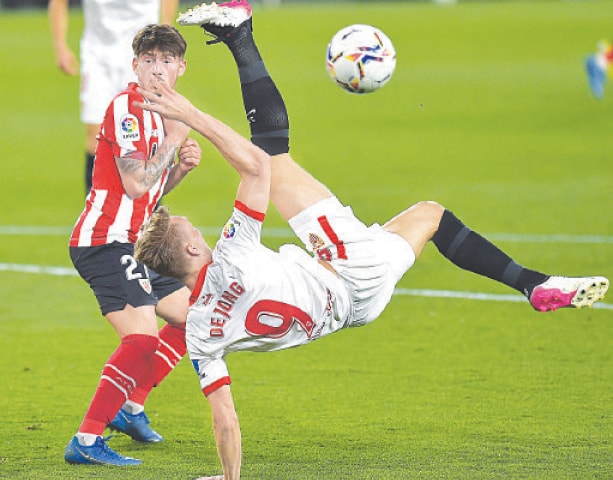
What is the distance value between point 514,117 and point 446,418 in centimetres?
1777

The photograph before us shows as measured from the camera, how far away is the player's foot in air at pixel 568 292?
20.8 ft

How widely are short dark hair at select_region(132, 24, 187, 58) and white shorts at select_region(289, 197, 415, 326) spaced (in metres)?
1.10

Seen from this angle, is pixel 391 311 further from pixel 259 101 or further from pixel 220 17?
pixel 220 17

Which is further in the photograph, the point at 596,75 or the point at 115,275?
the point at 596,75

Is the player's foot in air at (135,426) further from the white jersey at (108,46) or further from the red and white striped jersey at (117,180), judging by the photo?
the white jersey at (108,46)

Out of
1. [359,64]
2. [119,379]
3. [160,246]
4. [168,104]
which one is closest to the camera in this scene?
[168,104]

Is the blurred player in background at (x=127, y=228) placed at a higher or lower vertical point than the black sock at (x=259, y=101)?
lower

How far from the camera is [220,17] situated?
6312mm

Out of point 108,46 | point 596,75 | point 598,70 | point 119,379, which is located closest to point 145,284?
point 119,379

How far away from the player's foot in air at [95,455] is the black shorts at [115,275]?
0.71 metres

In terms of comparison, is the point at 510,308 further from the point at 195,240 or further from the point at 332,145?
the point at 332,145

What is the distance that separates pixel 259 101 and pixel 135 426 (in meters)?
1.93

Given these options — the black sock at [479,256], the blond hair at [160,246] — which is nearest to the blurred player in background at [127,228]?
the blond hair at [160,246]

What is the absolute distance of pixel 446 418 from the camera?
283 inches
